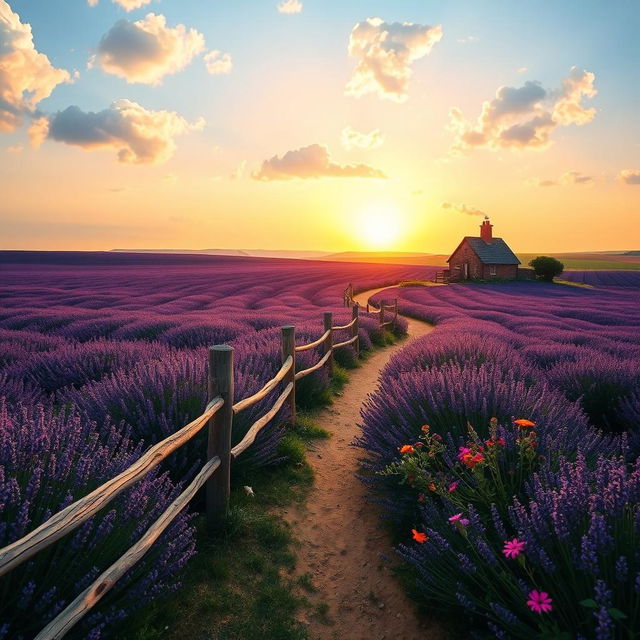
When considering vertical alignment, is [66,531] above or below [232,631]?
above

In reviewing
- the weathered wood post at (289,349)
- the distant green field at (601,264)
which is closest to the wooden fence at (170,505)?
the weathered wood post at (289,349)

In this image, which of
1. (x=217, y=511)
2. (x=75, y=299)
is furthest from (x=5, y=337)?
(x=75, y=299)

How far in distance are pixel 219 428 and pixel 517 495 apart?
69.0 inches

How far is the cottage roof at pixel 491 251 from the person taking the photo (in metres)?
40.1

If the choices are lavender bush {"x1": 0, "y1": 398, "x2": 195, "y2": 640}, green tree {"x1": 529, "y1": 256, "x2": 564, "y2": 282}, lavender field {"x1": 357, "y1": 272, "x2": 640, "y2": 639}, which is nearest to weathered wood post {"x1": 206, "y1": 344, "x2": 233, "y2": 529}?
lavender bush {"x1": 0, "y1": 398, "x2": 195, "y2": 640}

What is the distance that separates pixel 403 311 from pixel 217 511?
56.0 feet

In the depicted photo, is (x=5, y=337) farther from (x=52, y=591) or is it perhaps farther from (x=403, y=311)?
(x=403, y=311)

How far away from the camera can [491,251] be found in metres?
41.1

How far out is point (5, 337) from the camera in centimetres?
676

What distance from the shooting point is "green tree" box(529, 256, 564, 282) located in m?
39.6

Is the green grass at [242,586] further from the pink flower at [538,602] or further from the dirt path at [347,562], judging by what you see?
the pink flower at [538,602]

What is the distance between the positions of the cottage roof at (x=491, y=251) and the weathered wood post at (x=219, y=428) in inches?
1591

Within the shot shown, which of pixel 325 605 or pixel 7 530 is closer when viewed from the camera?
pixel 7 530

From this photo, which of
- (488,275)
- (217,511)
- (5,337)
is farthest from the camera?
(488,275)
